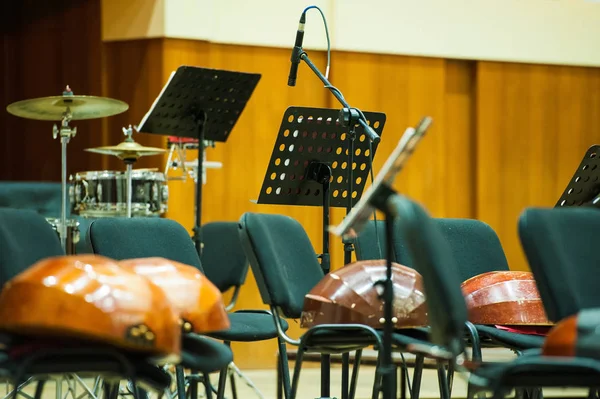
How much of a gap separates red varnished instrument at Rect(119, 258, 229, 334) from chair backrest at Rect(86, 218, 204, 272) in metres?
0.70

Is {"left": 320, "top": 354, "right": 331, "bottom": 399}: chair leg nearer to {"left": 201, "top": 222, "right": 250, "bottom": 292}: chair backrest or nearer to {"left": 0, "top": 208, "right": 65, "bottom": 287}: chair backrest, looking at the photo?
{"left": 0, "top": 208, "right": 65, "bottom": 287}: chair backrest

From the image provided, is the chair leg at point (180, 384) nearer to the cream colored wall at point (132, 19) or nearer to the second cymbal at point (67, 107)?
the second cymbal at point (67, 107)

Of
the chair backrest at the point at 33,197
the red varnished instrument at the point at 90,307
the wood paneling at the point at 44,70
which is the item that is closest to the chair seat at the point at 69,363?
the red varnished instrument at the point at 90,307

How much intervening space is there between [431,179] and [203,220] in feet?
6.54

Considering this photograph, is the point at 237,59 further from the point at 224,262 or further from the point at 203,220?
the point at 224,262

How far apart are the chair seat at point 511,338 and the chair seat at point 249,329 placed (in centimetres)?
75

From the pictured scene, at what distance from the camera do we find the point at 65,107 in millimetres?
5578

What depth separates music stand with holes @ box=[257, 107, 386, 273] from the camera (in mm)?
3900

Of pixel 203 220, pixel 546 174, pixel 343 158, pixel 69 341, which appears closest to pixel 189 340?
pixel 69 341

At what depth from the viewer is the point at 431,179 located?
8.05 meters

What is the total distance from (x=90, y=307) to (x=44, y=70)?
6.35m

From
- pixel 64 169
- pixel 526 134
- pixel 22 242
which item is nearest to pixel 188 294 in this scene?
pixel 22 242

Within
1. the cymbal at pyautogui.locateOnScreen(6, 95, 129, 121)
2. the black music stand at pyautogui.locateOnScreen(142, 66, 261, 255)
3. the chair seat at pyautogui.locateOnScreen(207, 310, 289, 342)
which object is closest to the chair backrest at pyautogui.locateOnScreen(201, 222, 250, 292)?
the black music stand at pyautogui.locateOnScreen(142, 66, 261, 255)

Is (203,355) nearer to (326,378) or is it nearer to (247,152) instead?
(326,378)
